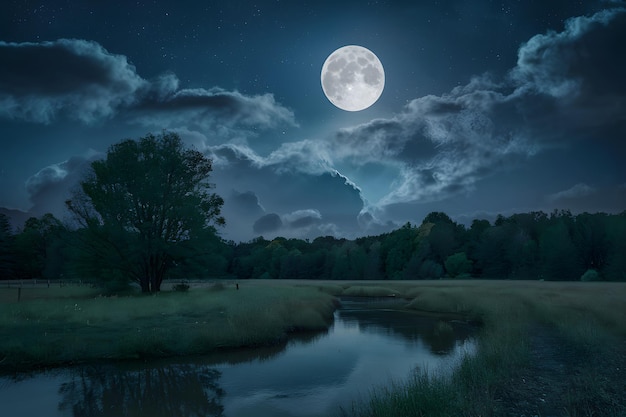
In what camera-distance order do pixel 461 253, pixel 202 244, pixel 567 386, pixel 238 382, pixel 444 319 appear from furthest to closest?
1. pixel 461 253
2. pixel 202 244
3. pixel 444 319
4. pixel 238 382
5. pixel 567 386

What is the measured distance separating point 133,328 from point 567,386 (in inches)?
818

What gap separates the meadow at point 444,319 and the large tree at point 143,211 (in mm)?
8760

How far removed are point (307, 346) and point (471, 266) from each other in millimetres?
84820

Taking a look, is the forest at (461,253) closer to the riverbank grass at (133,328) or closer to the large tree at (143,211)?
the large tree at (143,211)

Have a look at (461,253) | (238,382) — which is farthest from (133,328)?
(461,253)

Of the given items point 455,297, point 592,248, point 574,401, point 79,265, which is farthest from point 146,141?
point 592,248

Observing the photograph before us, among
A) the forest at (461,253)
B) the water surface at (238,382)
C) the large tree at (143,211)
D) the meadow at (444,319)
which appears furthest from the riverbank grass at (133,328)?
the forest at (461,253)

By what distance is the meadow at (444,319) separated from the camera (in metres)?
11.5

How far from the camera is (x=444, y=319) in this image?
3616 cm

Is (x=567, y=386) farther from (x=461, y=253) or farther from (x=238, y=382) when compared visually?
(x=461, y=253)

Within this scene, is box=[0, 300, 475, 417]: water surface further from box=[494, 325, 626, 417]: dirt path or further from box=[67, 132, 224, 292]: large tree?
box=[67, 132, 224, 292]: large tree

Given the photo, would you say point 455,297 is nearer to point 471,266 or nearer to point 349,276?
point 471,266

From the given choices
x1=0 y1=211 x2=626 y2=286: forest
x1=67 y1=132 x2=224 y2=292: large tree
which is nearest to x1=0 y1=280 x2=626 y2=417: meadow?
x1=67 y1=132 x2=224 y2=292: large tree

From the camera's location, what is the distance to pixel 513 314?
30.3 m
